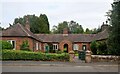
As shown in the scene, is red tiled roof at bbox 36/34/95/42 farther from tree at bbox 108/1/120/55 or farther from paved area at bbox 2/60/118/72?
paved area at bbox 2/60/118/72

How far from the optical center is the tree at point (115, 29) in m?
27.3

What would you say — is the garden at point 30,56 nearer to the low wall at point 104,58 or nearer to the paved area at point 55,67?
the low wall at point 104,58

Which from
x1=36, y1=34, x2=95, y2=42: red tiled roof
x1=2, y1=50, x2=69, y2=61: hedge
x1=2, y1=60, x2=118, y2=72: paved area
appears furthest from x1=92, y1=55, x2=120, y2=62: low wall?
x1=36, y1=34, x2=95, y2=42: red tiled roof

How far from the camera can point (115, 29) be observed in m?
27.5

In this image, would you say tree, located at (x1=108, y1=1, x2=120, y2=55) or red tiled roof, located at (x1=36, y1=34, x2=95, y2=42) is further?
red tiled roof, located at (x1=36, y1=34, x2=95, y2=42)

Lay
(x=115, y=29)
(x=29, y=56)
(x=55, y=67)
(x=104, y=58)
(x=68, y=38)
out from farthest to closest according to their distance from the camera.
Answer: (x=68, y=38) < (x=29, y=56) < (x=104, y=58) < (x=115, y=29) < (x=55, y=67)

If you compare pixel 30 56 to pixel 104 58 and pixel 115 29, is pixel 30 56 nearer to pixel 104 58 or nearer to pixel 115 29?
pixel 104 58

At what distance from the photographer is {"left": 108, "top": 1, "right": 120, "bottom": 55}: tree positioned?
27.3 m

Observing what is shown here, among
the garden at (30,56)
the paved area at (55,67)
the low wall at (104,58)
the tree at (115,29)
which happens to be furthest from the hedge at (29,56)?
the tree at (115,29)

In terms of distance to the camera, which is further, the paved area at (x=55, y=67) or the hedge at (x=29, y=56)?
the hedge at (x=29, y=56)

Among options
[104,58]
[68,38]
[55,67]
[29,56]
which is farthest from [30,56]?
[68,38]

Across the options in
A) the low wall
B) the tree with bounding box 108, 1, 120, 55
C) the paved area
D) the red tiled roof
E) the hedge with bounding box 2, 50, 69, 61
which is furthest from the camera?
the red tiled roof

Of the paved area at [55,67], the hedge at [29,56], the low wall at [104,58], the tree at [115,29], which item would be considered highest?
the tree at [115,29]

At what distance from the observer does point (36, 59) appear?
97.5 ft
